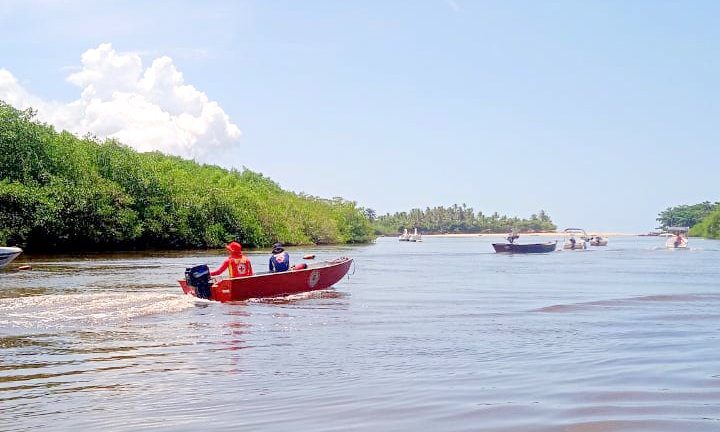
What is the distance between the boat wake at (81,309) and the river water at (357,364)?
0.05 m

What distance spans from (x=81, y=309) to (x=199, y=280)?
326cm

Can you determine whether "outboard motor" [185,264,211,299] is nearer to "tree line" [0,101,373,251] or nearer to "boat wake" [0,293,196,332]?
"boat wake" [0,293,196,332]

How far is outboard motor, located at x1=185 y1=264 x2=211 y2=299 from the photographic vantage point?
1900 cm

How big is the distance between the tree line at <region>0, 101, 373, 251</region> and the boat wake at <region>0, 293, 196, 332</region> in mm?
29625

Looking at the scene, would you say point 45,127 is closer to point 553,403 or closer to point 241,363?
point 241,363

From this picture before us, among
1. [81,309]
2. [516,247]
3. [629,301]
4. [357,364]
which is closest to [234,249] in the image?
[81,309]

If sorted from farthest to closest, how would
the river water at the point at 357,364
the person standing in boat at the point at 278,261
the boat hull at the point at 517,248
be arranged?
the boat hull at the point at 517,248, the person standing in boat at the point at 278,261, the river water at the point at 357,364

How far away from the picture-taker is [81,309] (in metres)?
16.4

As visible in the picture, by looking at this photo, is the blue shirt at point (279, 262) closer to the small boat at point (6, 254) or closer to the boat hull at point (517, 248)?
the small boat at point (6, 254)

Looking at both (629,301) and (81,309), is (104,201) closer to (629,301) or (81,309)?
(81,309)

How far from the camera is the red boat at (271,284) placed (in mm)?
19125

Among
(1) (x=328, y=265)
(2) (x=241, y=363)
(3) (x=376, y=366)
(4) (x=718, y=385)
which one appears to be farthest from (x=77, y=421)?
(1) (x=328, y=265)

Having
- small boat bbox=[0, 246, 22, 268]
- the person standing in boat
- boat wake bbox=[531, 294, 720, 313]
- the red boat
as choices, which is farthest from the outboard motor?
small boat bbox=[0, 246, 22, 268]

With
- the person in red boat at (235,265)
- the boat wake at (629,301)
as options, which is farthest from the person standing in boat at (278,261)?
the boat wake at (629,301)
